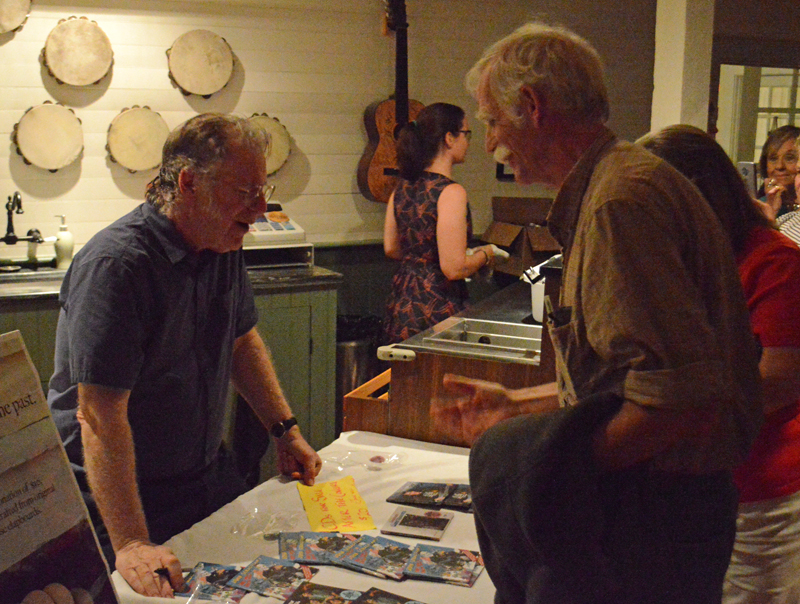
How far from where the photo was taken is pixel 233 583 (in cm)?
145

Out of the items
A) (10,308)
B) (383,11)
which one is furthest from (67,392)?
Result: (383,11)

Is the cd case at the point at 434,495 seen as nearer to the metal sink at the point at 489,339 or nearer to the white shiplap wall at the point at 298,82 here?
the metal sink at the point at 489,339

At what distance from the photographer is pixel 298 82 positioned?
16.3 ft

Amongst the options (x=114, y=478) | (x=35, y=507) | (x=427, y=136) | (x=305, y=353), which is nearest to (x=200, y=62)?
(x=427, y=136)

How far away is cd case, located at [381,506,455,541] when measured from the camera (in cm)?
164

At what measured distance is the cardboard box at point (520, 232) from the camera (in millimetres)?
5219

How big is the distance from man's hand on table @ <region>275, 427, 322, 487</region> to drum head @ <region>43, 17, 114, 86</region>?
3.11m

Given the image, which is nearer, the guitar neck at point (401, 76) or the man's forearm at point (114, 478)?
the man's forearm at point (114, 478)

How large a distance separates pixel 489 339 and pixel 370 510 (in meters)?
0.91

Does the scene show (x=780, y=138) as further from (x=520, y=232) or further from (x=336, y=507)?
(x=336, y=507)

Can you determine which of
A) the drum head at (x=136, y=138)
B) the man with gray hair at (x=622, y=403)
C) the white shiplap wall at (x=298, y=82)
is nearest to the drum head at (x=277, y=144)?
the white shiplap wall at (x=298, y=82)

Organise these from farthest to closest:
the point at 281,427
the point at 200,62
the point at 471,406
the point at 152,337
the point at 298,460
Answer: the point at 200,62, the point at 281,427, the point at 298,460, the point at 152,337, the point at 471,406

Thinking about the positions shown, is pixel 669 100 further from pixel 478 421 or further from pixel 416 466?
pixel 478 421

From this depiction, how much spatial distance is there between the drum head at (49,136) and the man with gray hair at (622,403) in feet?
12.2
